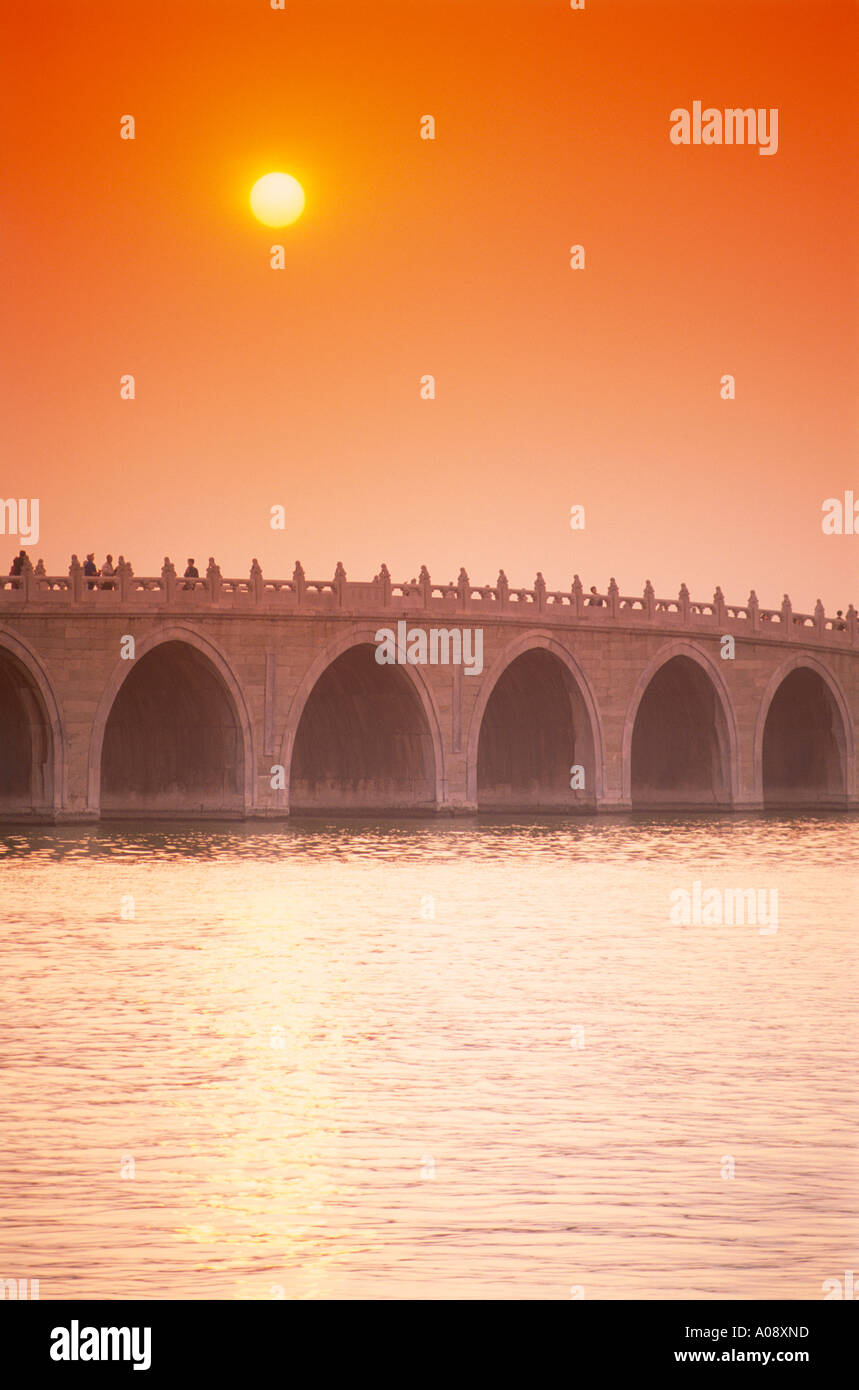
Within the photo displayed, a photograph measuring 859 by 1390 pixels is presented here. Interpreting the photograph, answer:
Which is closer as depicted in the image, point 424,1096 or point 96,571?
point 424,1096

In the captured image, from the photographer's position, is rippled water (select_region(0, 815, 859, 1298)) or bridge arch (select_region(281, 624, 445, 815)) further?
bridge arch (select_region(281, 624, 445, 815))

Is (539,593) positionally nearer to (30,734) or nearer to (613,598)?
(613,598)

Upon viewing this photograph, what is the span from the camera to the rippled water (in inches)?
386

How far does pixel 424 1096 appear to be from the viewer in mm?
14430

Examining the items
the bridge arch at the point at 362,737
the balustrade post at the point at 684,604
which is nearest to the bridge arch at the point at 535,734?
the bridge arch at the point at 362,737

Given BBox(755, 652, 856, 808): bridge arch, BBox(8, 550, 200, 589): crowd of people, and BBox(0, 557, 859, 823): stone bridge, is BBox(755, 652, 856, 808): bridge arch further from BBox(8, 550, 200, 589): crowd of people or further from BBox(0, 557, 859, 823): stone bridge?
BBox(8, 550, 200, 589): crowd of people

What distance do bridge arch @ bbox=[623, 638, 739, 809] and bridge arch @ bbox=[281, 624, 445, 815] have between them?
827cm

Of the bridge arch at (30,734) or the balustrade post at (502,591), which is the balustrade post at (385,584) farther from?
the bridge arch at (30,734)

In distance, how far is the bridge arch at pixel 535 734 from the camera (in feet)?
191

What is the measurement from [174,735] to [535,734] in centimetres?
1381

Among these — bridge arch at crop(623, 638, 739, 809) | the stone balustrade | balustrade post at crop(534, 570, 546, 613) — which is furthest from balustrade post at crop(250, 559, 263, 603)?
bridge arch at crop(623, 638, 739, 809)

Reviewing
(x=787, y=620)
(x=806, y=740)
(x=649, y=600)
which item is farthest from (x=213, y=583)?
(x=806, y=740)
